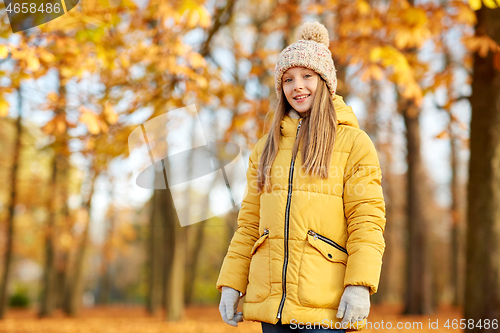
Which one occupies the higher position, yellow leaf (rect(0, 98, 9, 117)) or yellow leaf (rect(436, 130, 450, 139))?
yellow leaf (rect(436, 130, 450, 139))

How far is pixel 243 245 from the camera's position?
2178mm

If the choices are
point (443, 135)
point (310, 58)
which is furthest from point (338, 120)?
point (443, 135)

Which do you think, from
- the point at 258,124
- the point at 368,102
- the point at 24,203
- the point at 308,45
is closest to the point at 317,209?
the point at 308,45

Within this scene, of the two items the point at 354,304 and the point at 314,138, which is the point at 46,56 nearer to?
the point at 314,138

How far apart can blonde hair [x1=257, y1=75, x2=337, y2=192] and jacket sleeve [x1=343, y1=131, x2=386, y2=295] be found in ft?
0.42

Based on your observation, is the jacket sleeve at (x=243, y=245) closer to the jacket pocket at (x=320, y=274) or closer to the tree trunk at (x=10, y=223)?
the jacket pocket at (x=320, y=274)

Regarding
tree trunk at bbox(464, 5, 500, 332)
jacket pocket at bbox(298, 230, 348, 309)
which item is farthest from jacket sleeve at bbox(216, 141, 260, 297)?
tree trunk at bbox(464, 5, 500, 332)

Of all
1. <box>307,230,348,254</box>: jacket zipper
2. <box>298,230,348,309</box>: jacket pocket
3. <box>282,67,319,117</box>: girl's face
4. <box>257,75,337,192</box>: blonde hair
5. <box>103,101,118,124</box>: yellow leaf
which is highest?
<box>103,101,118,124</box>: yellow leaf

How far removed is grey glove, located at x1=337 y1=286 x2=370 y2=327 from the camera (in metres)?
1.78

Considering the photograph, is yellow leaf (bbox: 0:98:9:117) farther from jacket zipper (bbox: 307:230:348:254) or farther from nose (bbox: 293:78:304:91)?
jacket zipper (bbox: 307:230:348:254)

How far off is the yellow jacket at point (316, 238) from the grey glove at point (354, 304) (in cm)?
4

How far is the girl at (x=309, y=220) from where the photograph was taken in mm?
1847

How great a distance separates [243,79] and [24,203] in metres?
11.6

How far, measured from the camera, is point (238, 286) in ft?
6.92
